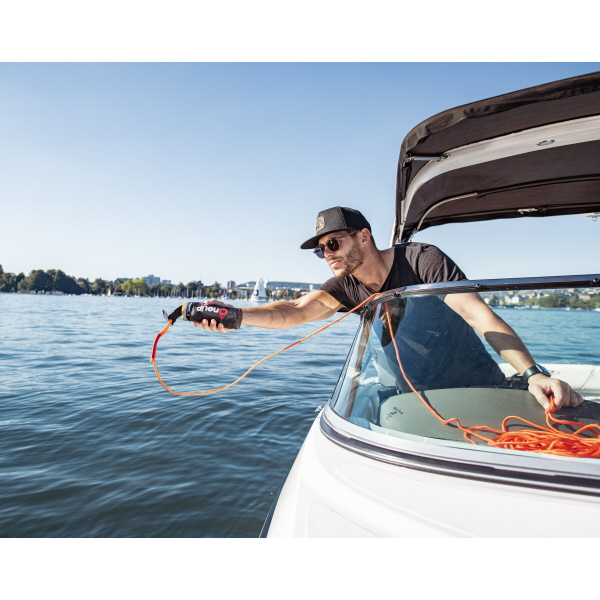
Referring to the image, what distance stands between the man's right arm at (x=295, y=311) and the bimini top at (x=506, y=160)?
1027 millimetres

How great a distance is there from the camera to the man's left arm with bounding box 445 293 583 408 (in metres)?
1.60

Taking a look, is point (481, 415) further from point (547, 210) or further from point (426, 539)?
point (547, 210)

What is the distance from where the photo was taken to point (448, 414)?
1.61 m

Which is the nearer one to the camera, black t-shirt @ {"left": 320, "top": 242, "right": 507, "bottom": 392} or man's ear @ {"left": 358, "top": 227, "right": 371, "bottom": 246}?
black t-shirt @ {"left": 320, "top": 242, "right": 507, "bottom": 392}

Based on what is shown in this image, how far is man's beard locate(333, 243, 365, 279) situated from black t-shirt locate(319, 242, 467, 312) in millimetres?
245

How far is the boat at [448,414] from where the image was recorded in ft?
3.61

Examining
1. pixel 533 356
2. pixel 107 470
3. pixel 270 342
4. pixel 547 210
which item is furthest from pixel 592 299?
pixel 270 342

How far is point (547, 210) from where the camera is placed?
3814mm

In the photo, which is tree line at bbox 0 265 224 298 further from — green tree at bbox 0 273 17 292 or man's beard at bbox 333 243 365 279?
man's beard at bbox 333 243 365 279

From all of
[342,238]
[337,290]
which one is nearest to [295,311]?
[337,290]

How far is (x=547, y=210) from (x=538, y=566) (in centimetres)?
365

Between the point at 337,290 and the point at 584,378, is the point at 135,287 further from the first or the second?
the point at 584,378

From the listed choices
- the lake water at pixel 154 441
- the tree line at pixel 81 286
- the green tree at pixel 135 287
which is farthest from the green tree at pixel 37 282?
the lake water at pixel 154 441

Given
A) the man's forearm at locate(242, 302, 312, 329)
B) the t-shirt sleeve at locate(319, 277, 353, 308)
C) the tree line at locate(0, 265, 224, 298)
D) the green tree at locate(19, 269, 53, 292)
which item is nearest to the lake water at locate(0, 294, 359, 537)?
the man's forearm at locate(242, 302, 312, 329)
